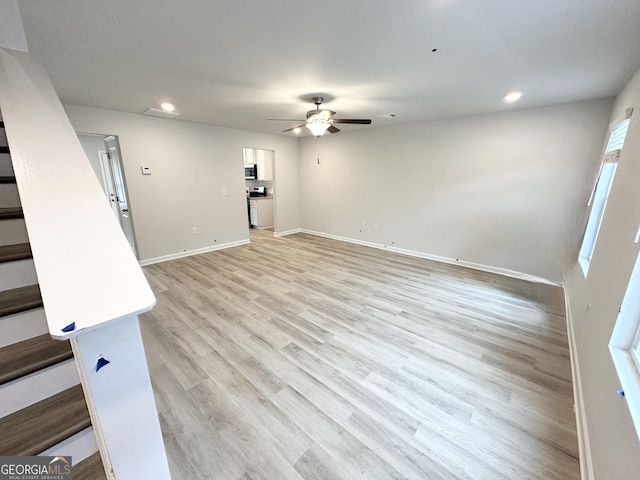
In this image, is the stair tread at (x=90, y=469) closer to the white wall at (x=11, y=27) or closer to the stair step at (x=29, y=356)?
the stair step at (x=29, y=356)

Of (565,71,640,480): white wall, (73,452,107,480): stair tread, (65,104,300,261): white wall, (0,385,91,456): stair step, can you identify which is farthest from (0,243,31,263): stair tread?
(65,104,300,261): white wall

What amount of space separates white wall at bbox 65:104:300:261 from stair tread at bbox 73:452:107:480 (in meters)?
4.07

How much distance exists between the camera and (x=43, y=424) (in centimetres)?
95

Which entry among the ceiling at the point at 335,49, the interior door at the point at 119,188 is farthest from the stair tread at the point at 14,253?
the interior door at the point at 119,188

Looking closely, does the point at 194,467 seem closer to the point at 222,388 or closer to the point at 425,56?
the point at 222,388

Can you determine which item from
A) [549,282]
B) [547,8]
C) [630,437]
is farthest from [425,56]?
[549,282]

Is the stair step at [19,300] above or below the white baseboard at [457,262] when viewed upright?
above

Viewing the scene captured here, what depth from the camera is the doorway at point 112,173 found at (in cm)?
442

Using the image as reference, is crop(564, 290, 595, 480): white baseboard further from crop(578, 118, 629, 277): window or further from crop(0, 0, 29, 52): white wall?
crop(0, 0, 29, 52): white wall

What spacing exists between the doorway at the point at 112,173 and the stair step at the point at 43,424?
13.1 ft


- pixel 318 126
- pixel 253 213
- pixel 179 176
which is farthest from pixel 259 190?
pixel 318 126

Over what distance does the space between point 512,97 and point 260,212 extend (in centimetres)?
606

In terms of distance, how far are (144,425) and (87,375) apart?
26cm

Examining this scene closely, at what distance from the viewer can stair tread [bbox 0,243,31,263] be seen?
120cm
